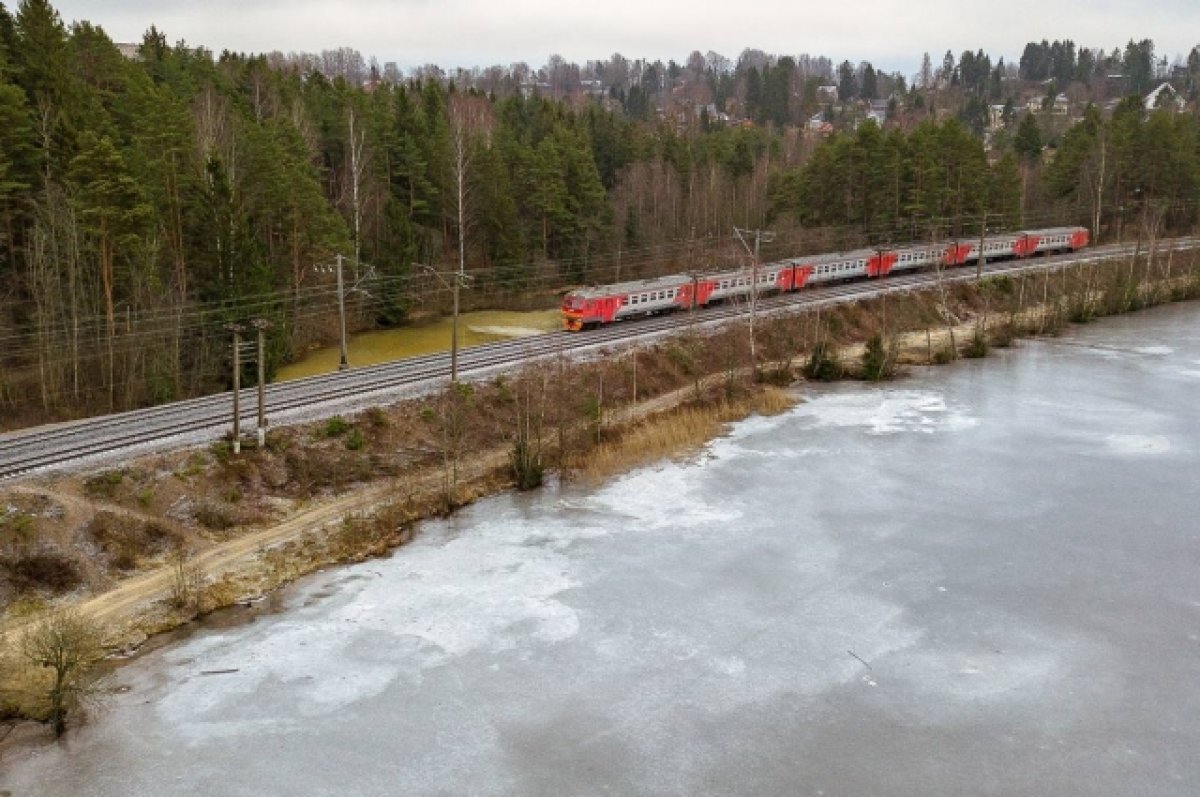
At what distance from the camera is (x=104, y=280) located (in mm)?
35281

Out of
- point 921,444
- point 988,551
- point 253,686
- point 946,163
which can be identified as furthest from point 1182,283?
point 253,686

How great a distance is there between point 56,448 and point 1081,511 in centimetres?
3004

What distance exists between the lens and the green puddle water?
42688 millimetres

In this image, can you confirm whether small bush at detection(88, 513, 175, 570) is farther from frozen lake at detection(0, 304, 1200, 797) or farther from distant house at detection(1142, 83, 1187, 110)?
distant house at detection(1142, 83, 1187, 110)

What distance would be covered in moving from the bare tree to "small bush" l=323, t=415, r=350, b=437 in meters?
11.7

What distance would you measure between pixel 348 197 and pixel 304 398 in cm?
2664

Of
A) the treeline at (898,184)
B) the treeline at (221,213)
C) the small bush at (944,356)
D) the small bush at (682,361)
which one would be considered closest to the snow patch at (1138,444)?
the small bush at (944,356)

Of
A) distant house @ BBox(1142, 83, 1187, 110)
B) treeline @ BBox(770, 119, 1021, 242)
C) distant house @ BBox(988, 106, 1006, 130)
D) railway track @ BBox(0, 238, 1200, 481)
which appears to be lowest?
railway track @ BBox(0, 238, 1200, 481)

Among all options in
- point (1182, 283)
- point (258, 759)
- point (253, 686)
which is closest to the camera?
point (258, 759)

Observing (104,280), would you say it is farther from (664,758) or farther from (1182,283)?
(1182,283)

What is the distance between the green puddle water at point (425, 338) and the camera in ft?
140

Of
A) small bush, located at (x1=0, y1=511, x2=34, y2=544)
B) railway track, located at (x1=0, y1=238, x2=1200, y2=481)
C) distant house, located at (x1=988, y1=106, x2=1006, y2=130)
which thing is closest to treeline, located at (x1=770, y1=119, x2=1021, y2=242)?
railway track, located at (x1=0, y1=238, x2=1200, y2=481)

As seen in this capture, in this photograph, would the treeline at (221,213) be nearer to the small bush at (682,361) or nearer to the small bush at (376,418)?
the small bush at (376,418)

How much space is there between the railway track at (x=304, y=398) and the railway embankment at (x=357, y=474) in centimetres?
115
